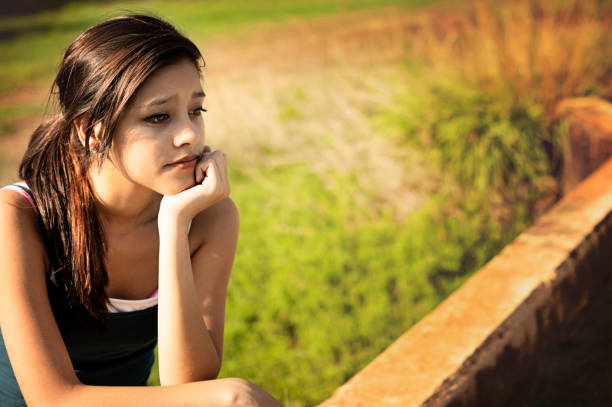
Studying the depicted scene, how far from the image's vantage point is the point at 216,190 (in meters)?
1.56

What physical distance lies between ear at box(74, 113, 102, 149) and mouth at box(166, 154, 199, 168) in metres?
0.17

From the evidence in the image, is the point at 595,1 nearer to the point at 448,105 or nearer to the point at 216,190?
the point at 448,105

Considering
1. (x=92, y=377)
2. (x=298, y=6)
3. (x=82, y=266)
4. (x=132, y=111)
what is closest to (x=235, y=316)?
(x=92, y=377)

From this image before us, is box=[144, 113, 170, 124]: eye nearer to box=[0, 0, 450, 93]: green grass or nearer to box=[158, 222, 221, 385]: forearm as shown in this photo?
box=[158, 222, 221, 385]: forearm

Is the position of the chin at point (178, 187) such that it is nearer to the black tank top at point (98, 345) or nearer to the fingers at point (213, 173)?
the fingers at point (213, 173)

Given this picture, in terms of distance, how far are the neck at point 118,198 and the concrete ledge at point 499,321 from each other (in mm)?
666

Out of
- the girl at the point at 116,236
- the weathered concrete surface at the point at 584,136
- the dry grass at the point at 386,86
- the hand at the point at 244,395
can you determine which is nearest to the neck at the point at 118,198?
the girl at the point at 116,236

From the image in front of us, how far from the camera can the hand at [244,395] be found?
50.9 inches

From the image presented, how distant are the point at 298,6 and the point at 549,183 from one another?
7795 millimetres

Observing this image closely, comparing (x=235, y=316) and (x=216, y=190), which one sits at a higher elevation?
(x=216, y=190)

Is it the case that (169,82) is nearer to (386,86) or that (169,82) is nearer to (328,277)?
(328,277)

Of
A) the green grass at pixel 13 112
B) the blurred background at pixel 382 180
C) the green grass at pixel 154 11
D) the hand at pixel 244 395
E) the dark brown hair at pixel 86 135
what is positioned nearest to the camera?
the hand at pixel 244 395

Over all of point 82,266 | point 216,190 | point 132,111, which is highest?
point 132,111

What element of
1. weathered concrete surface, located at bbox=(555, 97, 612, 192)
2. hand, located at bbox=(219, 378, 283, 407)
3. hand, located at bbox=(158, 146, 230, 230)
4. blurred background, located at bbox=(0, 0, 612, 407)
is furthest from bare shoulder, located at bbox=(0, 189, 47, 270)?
weathered concrete surface, located at bbox=(555, 97, 612, 192)
